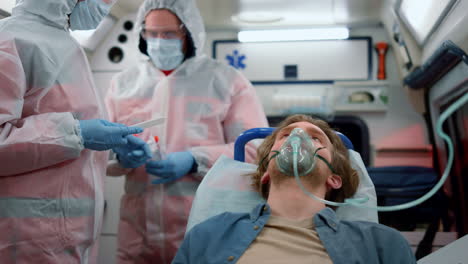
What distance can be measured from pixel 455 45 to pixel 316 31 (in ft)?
6.80

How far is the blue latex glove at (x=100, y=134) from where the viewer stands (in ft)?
5.72

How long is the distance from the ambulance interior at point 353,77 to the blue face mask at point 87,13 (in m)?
1.47

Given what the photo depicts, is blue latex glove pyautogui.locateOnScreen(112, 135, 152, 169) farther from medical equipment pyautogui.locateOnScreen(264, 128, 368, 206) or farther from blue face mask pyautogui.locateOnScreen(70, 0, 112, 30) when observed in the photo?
medical equipment pyautogui.locateOnScreen(264, 128, 368, 206)

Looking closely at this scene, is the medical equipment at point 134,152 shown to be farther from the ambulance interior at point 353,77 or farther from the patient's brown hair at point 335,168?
the ambulance interior at point 353,77

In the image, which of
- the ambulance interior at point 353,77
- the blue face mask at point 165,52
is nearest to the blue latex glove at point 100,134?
the blue face mask at point 165,52

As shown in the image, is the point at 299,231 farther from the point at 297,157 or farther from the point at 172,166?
the point at 172,166

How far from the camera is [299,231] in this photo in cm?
169

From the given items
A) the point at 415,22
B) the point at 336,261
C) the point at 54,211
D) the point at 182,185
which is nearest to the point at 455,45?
the point at 415,22

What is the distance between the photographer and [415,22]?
3230 millimetres

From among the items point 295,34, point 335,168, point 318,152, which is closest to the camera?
point 318,152

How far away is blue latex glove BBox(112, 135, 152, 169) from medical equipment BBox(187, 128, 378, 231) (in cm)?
34

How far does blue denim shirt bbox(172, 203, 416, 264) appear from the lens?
160 centimetres

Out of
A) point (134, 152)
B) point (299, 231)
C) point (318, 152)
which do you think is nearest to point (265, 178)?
point (318, 152)

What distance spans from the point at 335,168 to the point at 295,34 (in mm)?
2624
